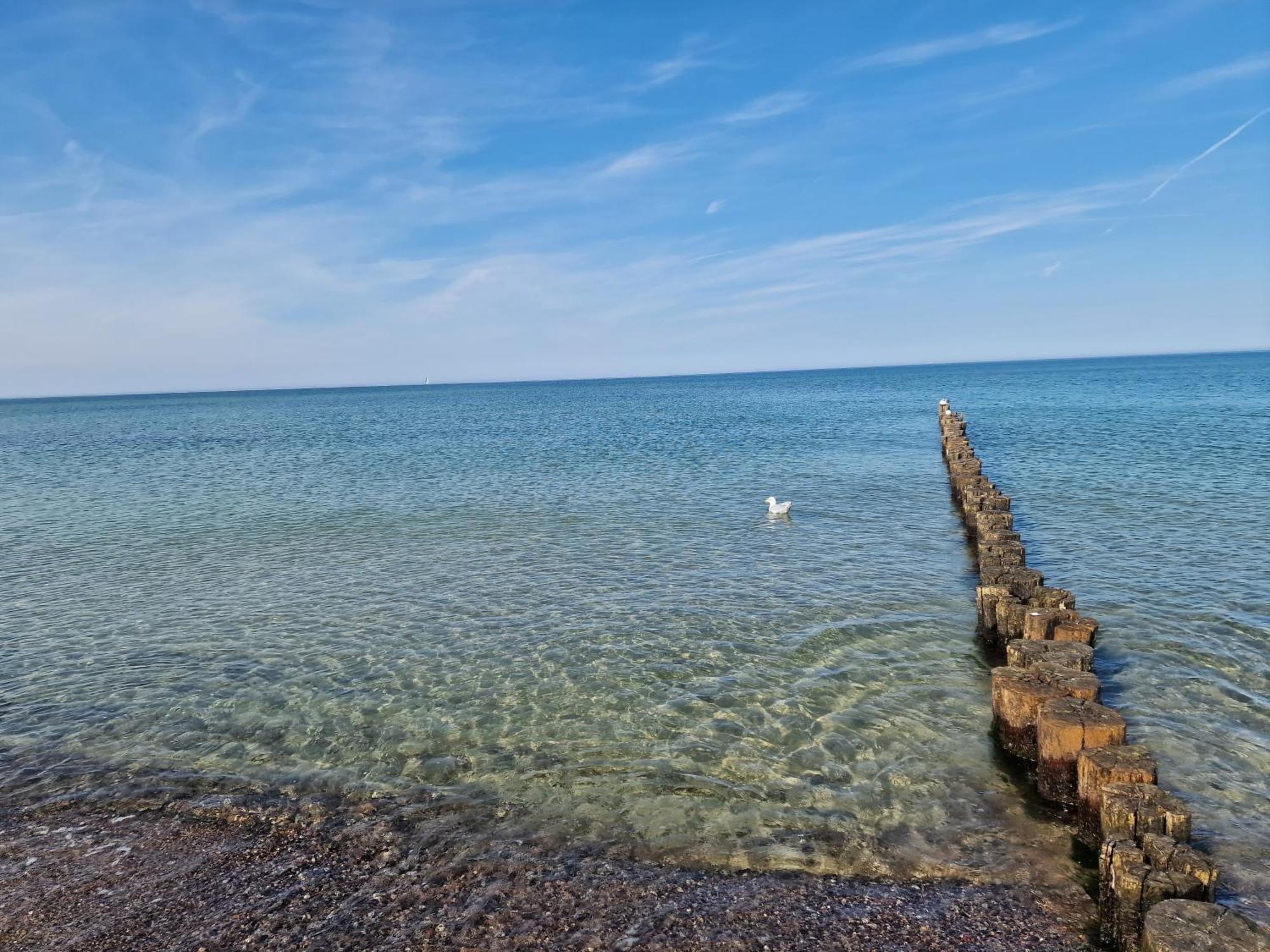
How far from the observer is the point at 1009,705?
27.8 feet

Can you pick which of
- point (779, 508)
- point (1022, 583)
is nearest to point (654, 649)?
point (1022, 583)

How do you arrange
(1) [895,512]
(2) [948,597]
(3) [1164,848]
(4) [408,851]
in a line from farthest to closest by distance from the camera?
(1) [895,512], (2) [948,597], (4) [408,851], (3) [1164,848]

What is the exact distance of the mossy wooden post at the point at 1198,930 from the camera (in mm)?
4676

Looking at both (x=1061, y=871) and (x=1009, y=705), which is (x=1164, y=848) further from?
(x=1009, y=705)

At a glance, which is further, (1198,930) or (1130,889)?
(1130,889)

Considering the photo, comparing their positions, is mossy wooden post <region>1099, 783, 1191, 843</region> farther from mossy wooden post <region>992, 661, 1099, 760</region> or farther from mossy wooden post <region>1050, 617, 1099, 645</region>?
mossy wooden post <region>1050, 617, 1099, 645</region>

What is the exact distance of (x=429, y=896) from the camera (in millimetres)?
6578

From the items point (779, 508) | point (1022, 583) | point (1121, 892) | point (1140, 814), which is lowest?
point (779, 508)

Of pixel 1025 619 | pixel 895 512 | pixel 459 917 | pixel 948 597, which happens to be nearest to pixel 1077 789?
pixel 1025 619

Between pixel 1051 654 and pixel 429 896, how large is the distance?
716cm

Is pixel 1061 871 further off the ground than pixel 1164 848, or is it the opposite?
pixel 1164 848

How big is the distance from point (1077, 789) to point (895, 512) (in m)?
16.2

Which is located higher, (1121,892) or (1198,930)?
(1198,930)

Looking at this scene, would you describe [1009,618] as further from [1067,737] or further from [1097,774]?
[1097,774]
